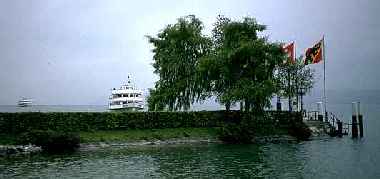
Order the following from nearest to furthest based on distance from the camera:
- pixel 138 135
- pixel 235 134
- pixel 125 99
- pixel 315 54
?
pixel 138 135
pixel 235 134
pixel 315 54
pixel 125 99

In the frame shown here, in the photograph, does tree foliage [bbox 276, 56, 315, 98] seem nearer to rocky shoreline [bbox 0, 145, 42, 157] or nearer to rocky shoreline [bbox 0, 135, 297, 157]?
rocky shoreline [bbox 0, 135, 297, 157]

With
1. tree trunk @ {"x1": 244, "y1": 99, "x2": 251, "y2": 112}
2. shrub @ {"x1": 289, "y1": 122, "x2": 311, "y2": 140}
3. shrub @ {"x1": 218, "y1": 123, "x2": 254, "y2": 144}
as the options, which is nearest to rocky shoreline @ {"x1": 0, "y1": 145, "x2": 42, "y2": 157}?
shrub @ {"x1": 218, "y1": 123, "x2": 254, "y2": 144}

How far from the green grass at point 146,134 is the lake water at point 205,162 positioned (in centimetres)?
185

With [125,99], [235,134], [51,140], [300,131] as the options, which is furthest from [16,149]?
[125,99]

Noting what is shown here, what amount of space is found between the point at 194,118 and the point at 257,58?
32.6ft

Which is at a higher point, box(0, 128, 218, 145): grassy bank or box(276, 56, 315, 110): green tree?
box(276, 56, 315, 110): green tree

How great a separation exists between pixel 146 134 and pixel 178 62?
14154 mm

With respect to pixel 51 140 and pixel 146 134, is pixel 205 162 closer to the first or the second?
pixel 146 134

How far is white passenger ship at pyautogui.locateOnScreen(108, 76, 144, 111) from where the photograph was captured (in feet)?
308

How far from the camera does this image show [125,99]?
308ft

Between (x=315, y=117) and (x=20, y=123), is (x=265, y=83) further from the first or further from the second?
(x=20, y=123)

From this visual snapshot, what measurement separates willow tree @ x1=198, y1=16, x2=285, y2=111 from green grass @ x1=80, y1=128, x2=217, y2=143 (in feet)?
15.0

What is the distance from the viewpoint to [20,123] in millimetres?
43406

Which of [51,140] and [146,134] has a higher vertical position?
[146,134]
